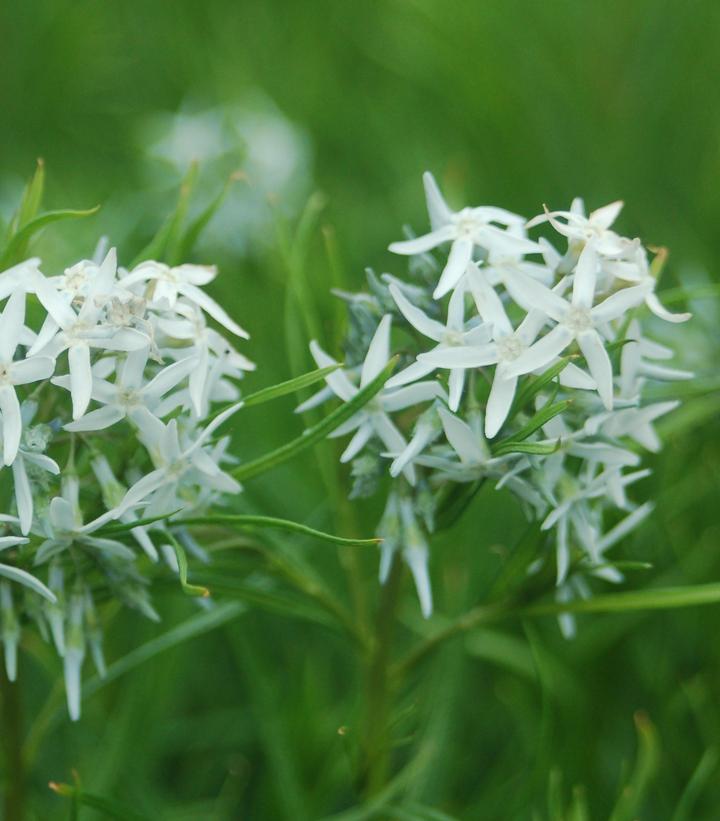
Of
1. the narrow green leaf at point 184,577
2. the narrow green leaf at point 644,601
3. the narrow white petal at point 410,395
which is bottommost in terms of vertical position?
the narrow green leaf at point 644,601

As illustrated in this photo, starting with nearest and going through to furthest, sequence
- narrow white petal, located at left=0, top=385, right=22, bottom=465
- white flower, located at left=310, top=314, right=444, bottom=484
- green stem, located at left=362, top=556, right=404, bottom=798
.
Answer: narrow white petal, located at left=0, top=385, right=22, bottom=465 → white flower, located at left=310, top=314, right=444, bottom=484 → green stem, located at left=362, top=556, right=404, bottom=798

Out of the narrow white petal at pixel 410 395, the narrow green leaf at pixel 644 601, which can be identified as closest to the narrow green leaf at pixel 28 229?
the narrow white petal at pixel 410 395

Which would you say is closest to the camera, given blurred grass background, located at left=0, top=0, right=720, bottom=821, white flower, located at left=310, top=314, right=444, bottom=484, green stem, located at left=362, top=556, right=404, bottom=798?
white flower, located at left=310, top=314, right=444, bottom=484

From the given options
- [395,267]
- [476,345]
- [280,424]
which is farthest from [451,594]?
[395,267]

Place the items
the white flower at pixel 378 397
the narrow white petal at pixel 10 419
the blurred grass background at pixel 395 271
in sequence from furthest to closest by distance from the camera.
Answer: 1. the blurred grass background at pixel 395 271
2. the white flower at pixel 378 397
3. the narrow white petal at pixel 10 419

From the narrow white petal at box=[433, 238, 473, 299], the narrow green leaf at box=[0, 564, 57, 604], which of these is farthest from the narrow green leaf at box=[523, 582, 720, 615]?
the narrow green leaf at box=[0, 564, 57, 604]

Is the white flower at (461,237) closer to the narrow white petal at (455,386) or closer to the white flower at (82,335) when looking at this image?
the narrow white petal at (455,386)

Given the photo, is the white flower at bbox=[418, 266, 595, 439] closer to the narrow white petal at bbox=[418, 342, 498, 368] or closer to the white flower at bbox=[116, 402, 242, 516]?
the narrow white petal at bbox=[418, 342, 498, 368]
